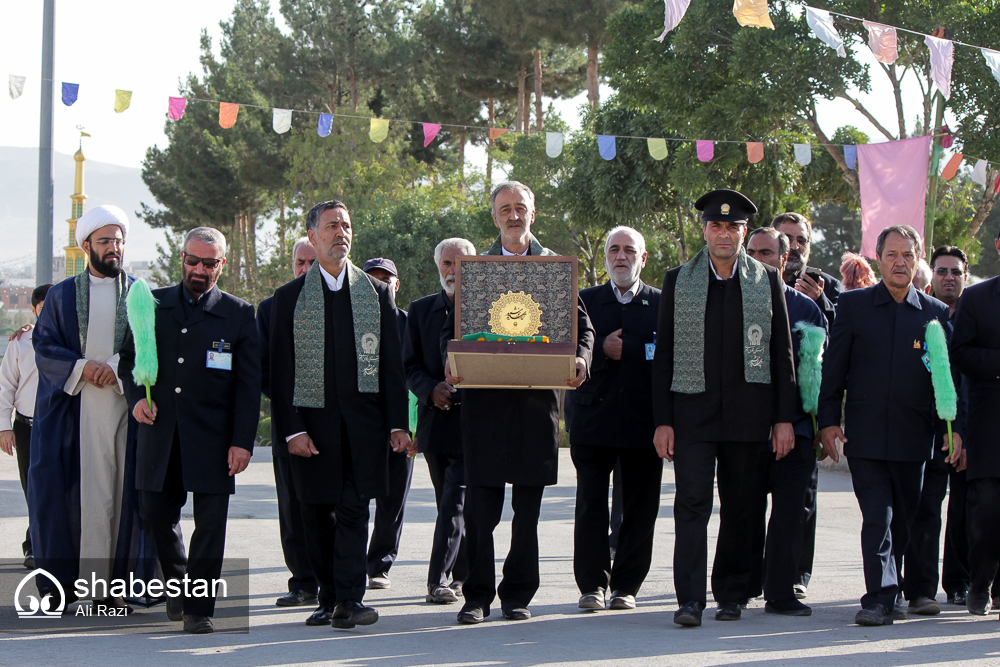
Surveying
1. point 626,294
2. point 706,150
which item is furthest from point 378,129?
point 626,294

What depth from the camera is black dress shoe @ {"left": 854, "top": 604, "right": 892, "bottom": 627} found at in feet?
19.5

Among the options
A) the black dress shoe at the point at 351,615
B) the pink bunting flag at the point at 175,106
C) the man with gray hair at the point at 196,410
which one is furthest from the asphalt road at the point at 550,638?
the pink bunting flag at the point at 175,106

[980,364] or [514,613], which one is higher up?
[980,364]

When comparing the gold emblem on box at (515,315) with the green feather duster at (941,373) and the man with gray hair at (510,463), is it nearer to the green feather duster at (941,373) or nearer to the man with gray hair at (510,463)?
the man with gray hair at (510,463)

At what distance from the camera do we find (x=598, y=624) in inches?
237

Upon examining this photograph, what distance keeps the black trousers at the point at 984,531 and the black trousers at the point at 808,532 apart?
34.9 inches

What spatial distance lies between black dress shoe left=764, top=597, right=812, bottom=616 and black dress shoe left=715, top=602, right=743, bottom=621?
252 mm

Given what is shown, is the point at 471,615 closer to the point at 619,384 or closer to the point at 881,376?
the point at 619,384

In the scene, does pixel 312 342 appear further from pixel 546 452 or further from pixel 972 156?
pixel 972 156

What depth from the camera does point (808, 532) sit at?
22.9ft

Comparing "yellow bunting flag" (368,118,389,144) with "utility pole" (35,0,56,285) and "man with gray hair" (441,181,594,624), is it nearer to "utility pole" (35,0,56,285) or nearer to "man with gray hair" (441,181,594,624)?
"utility pole" (35,0,56,285)

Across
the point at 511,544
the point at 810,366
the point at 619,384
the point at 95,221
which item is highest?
the point at 95,221

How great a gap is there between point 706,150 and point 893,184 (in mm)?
2892

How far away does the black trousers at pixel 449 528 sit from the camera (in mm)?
6957
